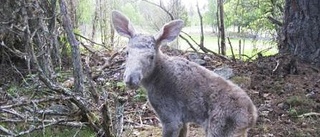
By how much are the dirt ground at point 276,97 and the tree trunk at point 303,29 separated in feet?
0.68

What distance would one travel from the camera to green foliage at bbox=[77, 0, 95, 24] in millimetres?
12309

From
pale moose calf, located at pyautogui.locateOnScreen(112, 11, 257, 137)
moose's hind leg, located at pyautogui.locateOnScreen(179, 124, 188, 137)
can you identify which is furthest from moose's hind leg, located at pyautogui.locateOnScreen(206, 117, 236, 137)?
moose's hind leg, located at pyautogui.locateOnScreen(179, 124, 188, 137)

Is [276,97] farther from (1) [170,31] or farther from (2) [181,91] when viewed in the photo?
(1) [170,31]

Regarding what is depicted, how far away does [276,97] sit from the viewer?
6.84 metres

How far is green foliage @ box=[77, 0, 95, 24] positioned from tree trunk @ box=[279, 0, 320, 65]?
5.73 metres

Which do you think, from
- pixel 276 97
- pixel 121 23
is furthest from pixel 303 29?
pixel 121 23

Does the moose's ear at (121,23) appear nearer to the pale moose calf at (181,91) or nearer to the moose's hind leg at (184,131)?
the pale moose calf at (181,91)

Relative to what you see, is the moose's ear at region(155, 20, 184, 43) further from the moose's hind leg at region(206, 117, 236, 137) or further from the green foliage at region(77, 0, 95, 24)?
the green foliage at region(77, 0, 95, 24)

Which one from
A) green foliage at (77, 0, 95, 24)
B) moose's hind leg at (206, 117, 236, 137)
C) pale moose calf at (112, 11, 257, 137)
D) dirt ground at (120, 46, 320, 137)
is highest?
green foliage at (77, 0, 95, 24)

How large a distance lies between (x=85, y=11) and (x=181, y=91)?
8.26 m

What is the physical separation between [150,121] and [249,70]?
2.34 meters

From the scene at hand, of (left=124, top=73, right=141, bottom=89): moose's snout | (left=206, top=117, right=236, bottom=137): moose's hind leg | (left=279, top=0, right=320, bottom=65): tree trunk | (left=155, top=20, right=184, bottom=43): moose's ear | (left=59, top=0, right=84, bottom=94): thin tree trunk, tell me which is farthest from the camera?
(left=279, top=0, right=320, bottom=65): tree trunk

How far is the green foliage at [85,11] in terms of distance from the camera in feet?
40.4

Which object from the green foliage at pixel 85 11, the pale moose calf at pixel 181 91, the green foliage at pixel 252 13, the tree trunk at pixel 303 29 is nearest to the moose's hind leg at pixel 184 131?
the pale moose calf at pixel 181 91
